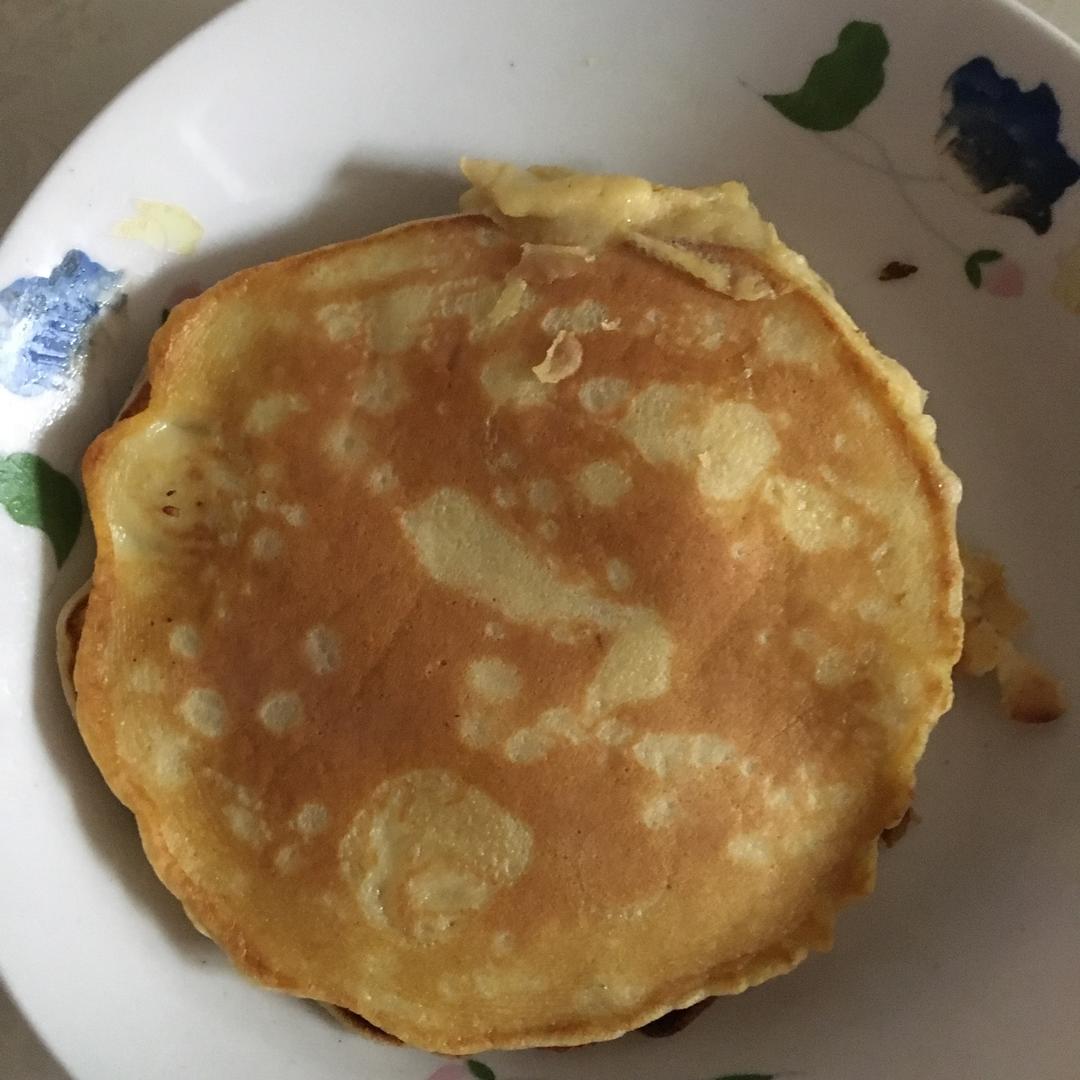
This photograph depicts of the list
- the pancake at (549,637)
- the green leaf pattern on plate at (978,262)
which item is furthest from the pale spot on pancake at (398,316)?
the green leaf pattern on plate at (978,262)

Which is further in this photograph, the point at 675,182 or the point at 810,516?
the point at 675,182

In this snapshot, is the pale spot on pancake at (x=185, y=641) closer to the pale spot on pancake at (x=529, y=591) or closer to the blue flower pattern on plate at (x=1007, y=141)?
the pale spot on pancake at (x=529, y=591)

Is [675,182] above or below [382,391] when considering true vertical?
above

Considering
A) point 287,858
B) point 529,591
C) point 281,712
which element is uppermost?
point 529,591

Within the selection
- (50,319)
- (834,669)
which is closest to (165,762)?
(50,319)

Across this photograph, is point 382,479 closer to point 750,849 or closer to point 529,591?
point 529,591

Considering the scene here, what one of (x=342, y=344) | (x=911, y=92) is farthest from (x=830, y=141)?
(x=342, y=344)
